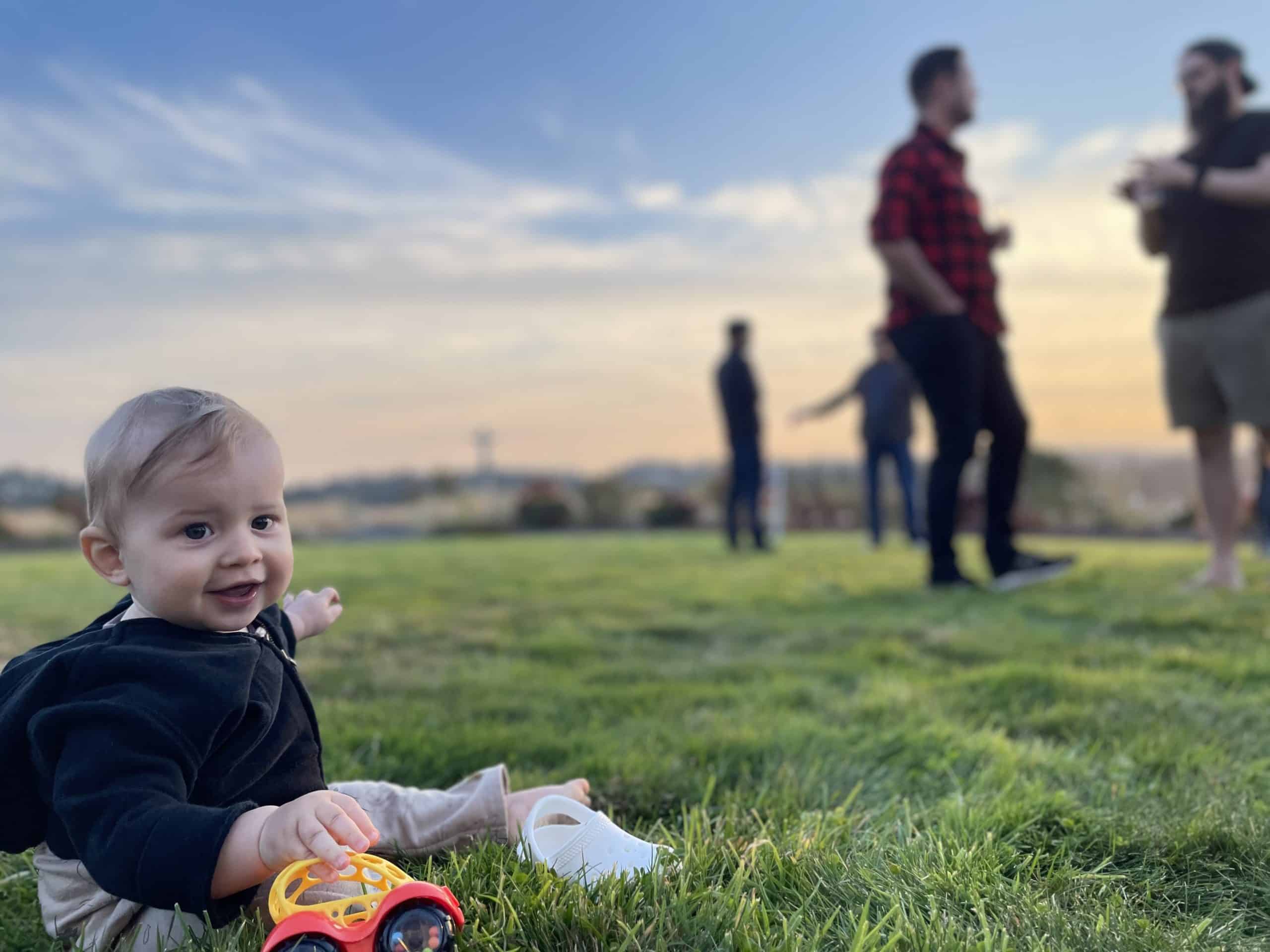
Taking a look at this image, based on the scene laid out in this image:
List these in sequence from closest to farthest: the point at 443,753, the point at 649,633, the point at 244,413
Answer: the point at 244,413 < the point at 443,753 < the point at 649,633

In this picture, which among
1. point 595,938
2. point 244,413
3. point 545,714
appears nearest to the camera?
point 595,938

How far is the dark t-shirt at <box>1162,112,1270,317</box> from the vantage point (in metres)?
5.24

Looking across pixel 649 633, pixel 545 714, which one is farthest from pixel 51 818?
pixel 649 633

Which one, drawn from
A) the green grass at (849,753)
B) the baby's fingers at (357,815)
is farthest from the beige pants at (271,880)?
the baby's fingers at (357,815)

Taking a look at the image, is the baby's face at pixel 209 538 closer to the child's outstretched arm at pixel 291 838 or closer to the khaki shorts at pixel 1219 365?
the child's outstretched arm at pixel 291 838

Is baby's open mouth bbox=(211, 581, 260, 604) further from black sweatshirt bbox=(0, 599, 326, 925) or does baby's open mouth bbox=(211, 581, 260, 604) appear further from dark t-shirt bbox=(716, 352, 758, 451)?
dark t-shirt bbox=(716, 352, 758, 451)

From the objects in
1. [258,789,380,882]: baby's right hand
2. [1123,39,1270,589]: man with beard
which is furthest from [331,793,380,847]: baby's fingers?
[1123,39,1270,589]: man with beard

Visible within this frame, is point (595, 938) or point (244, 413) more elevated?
point (244, 413)

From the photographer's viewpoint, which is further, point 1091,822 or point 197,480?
point 1091,822

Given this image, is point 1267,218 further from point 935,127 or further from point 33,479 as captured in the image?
point 33,479

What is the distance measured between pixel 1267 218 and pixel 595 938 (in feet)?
17.5

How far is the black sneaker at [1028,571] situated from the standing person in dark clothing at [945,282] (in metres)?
0.12

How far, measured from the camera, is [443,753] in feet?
8.56

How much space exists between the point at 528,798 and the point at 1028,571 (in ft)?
16.6
